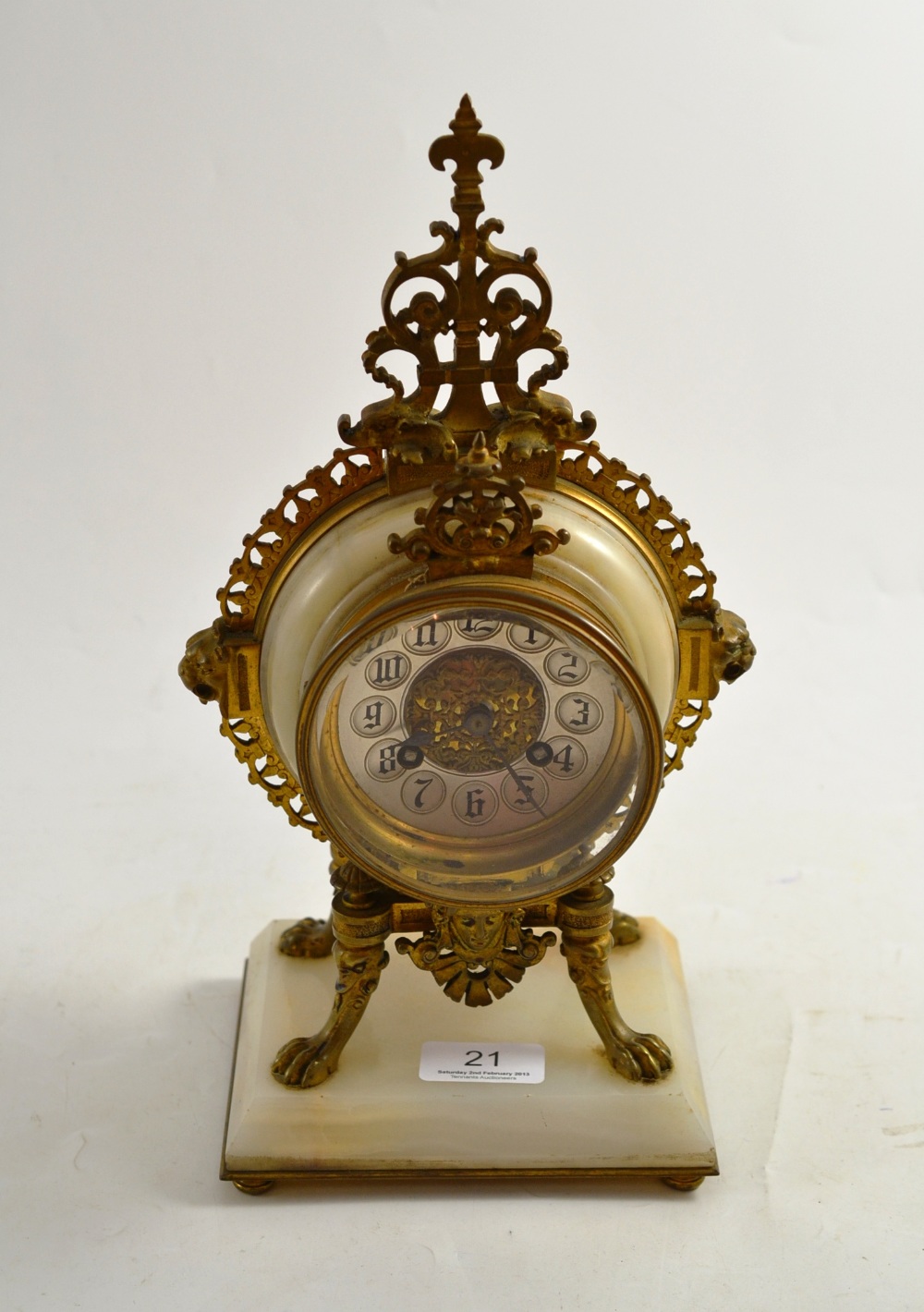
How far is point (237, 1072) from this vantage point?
10.3 feet

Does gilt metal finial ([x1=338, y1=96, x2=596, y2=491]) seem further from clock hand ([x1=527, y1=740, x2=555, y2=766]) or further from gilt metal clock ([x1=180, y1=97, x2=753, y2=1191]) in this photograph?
clock hand ([x1=527, y1=740, x2=555, y2=766])

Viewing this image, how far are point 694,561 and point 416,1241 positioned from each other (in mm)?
1166

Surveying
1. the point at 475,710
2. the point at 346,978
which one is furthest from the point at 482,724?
the point at 346,978

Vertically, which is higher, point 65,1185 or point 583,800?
point 583,800

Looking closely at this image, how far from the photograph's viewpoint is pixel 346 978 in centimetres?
303

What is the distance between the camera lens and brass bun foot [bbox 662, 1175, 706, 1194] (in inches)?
119

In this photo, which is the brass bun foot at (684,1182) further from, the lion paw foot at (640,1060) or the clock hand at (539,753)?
the clock hand at (539,753)

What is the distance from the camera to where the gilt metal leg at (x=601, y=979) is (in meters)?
2.99

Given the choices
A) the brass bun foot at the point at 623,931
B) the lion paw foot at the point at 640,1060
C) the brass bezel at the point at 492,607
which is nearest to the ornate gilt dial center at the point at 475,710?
the brass bezel at the point at 492,607

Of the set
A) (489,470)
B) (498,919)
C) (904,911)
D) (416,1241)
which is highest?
(489,470)

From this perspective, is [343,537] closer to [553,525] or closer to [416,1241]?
[553,525]

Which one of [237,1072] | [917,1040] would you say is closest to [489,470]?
[237,1072]

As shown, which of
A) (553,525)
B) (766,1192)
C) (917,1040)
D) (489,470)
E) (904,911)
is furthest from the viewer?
(904,911)

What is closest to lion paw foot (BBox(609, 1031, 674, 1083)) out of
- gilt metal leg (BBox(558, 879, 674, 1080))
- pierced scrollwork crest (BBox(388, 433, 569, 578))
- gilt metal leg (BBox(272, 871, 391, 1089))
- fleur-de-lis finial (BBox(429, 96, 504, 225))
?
gilt metal leg (BBox(558, 879, 674, 1080))
